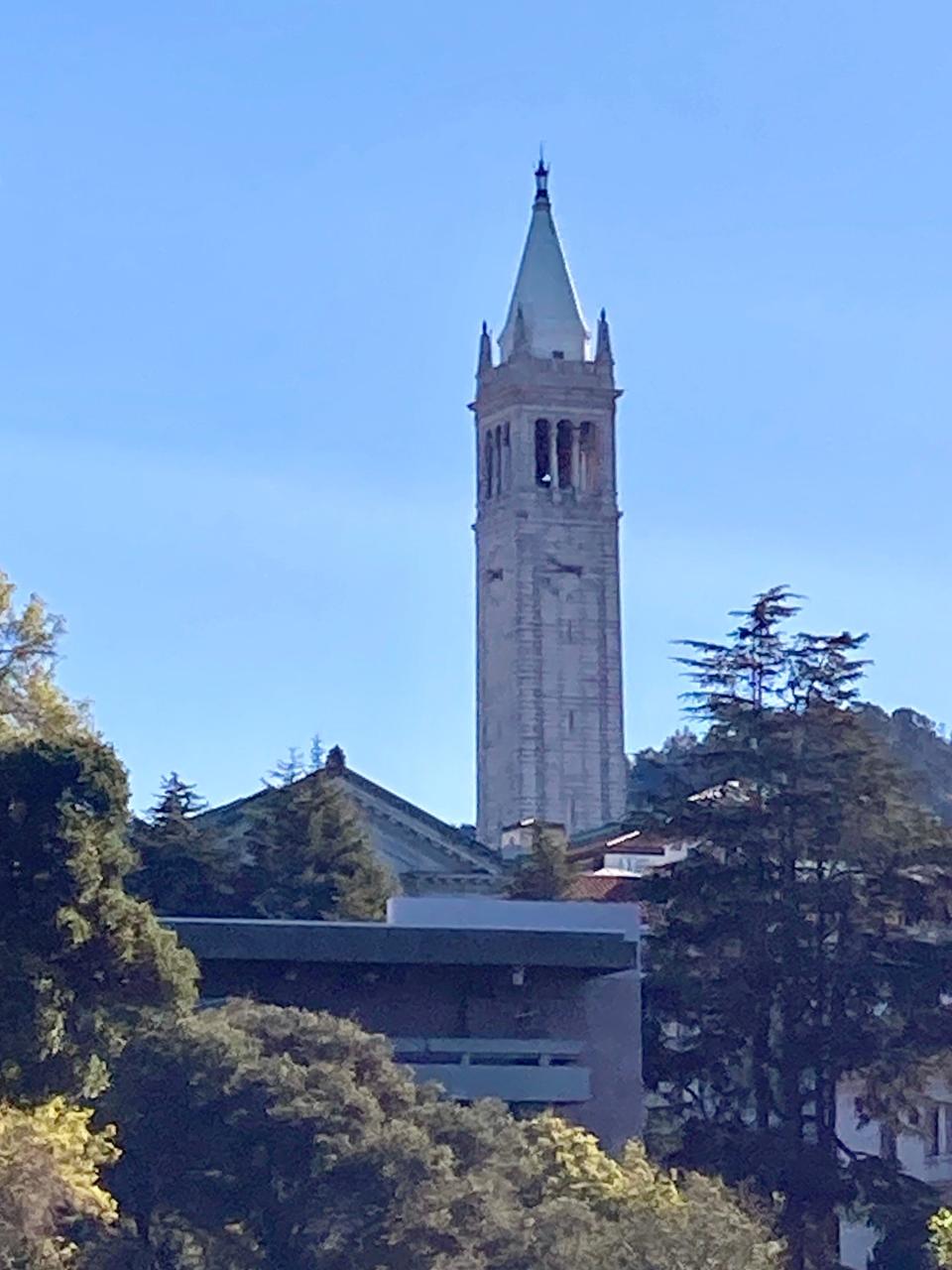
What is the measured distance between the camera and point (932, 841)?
6494cm

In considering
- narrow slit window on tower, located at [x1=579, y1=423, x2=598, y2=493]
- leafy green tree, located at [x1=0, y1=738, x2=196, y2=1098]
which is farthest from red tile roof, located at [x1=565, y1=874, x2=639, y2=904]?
narrow slit window on tower, located at [x1=579, y1=423, x2=598, y2=493]

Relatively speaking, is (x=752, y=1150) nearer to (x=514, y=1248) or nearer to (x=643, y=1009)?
(x=643, y=1009)

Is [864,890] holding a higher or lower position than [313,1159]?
higher

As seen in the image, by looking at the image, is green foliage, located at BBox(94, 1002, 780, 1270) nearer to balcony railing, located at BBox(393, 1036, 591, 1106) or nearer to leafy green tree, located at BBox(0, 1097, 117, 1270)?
leafy green tree, located at BBox(0, 1097, 117, 1270)

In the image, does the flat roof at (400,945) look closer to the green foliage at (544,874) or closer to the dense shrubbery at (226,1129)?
the dense shrubbery at (226,1129)

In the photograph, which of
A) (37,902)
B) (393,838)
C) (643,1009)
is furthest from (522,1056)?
(393,838)

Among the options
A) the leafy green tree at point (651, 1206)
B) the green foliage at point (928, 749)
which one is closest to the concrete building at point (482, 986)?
the leafy green tree at point (651, 1206)

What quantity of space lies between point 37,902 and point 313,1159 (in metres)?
5.40

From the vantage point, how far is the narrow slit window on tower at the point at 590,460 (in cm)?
13412

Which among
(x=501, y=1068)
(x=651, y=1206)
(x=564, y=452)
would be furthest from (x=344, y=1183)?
(x=564, y=452)

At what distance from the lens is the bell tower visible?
130625mm

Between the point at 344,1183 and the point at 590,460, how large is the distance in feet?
293

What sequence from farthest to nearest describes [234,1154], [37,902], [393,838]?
1. [393,838]
2. [234,1154]
3. [37,902]

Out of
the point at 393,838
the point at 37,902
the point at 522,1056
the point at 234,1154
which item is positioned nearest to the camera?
the point at 37,902
